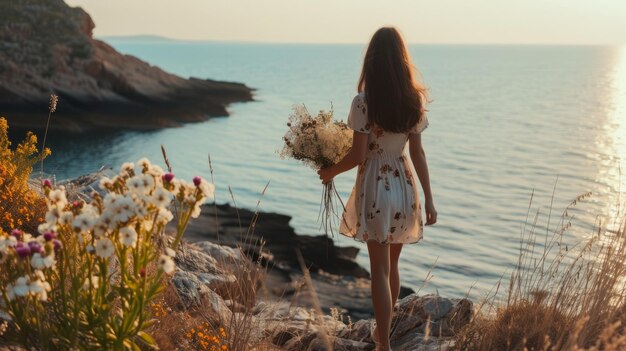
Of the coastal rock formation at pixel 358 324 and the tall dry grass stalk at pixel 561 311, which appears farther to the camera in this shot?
the coastal rock formation at pixel 358 324

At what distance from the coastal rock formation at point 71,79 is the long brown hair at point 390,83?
29.4m

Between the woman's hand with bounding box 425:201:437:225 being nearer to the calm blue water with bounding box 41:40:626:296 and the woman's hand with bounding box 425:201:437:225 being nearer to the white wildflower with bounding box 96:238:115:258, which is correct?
the calm blue water with bounding box 41:40:626:296

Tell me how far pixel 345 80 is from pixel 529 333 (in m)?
94.3

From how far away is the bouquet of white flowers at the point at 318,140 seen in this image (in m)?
5.03

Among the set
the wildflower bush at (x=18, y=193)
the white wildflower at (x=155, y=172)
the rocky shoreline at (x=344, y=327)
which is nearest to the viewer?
the white wildflower at (x=155, y=172)

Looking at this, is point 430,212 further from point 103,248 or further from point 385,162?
point 103,248

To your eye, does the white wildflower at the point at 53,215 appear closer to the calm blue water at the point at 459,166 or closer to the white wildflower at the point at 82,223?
the white wildflower at the point at 82,223

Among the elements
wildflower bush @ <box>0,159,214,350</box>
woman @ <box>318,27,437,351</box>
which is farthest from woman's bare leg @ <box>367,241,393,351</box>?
wildflower bush @ <box>0,159,214,350</box>

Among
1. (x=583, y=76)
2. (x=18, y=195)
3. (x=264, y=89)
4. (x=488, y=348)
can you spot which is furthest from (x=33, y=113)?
Answer: (x=583, y=76)

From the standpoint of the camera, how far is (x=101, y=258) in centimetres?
322

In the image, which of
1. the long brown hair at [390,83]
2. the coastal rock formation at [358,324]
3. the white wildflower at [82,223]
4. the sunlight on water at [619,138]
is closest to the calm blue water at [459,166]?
the sunlight on water at [619,138]

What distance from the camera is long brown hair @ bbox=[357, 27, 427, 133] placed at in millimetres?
4613

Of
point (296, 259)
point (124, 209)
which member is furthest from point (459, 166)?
point (124, 209)

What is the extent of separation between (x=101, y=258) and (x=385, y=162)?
2.24m
